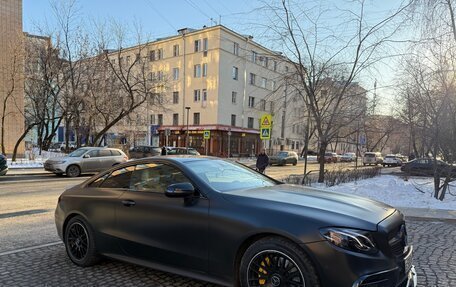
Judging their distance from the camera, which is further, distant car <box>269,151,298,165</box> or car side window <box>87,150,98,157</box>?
distant car <box>269,151,298,165</box>

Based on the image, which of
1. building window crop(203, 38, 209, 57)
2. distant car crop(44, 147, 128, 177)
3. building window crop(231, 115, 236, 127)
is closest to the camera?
distant car crop(44, 147, 128, 177)

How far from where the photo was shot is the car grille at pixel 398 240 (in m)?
3.36

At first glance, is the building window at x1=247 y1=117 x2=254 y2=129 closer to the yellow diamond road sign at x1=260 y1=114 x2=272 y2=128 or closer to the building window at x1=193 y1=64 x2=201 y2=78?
the building window at x1=193 y1=64 x2=201 y2=78

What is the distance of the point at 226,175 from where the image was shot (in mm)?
4520

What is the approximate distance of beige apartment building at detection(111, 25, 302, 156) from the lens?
160 ft

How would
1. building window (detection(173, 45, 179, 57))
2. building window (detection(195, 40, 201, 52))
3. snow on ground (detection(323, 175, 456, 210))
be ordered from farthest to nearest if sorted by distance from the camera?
building window (detection(173, 45, 179, 57)), building window (detection(195, 40, 201, 52)), snow on ground (detection(323, 175, 456, 210))

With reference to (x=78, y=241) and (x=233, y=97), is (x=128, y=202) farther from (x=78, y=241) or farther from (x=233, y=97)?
(x=233, y=97)

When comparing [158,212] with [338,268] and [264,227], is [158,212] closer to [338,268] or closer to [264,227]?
[264,227]

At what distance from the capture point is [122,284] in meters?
4.30

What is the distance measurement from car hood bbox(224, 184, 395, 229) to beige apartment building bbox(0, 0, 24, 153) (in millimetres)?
26672

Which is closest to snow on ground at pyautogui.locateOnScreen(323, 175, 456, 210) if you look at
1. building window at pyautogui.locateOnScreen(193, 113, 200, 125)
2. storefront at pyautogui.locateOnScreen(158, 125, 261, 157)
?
storefront at pyautogui.locateOnScreen(158, 125, 261, 157)

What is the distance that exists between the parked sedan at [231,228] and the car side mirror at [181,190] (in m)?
0.01

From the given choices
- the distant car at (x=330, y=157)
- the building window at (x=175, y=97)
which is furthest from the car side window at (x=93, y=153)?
the distant car at (x=330, y=157)

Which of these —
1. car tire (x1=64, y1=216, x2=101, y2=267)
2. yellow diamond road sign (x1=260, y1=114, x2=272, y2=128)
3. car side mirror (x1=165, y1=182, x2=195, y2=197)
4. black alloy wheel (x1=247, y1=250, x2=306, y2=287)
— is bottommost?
car tire (x1=64, y1=216, x2=101, y2=267)
